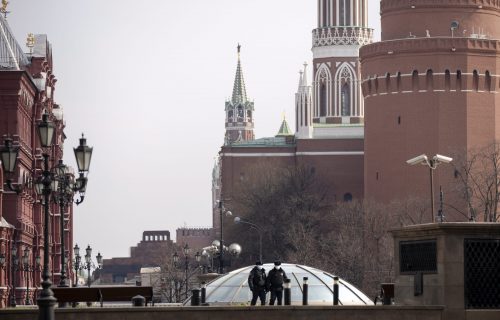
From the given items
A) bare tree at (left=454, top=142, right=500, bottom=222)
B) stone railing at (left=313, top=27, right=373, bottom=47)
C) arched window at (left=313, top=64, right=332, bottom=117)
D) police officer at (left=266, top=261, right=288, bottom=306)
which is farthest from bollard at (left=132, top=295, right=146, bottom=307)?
stone railing at (left=313, top=27, right=373, bottom=47)

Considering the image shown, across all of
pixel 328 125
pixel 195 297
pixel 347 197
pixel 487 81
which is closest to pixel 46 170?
pixel 195 297

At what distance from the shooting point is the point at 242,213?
15038cm

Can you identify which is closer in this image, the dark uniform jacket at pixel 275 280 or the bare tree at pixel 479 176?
the dark uniform jacket at pixel 275 280

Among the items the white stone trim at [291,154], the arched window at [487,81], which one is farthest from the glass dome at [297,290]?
the white stone trim at [291,154]

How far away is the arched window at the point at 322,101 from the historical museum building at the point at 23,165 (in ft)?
210

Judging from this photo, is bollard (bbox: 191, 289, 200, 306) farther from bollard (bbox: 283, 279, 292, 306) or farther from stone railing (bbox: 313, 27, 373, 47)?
stone railing (bbox: 313, 27, 373, 47)

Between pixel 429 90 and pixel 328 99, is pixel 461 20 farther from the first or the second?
pixel 328 99

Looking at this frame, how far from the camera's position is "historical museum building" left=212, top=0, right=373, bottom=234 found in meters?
157

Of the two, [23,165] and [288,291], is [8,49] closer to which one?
[23,165]

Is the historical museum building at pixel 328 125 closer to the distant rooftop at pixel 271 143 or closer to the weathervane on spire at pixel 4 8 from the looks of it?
the distant rooftop at pixel 271 143

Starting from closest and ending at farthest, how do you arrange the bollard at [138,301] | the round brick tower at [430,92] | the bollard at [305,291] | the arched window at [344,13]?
the bollard at [138,301]
the bollard at [305,291]
the round brick tower at [430,92]
the arched window at [344,13]

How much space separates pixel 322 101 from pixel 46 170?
134096mm

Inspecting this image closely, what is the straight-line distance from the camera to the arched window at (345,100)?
172 m

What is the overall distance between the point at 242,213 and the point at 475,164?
27955 mm
